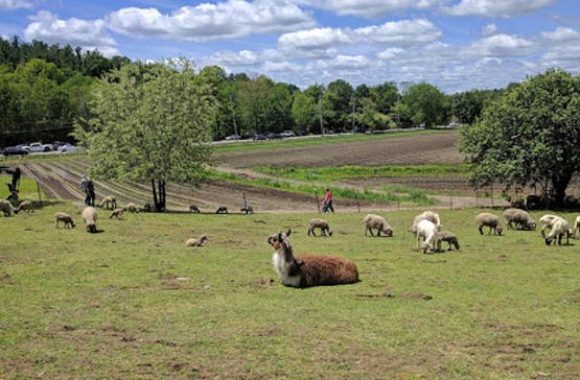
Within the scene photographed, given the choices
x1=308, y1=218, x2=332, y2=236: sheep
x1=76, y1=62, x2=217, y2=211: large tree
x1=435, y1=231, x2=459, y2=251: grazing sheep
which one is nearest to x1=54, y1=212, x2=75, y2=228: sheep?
x1=308, y1=218, x2=332, y2=236: sheep

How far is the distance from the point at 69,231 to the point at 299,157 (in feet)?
266

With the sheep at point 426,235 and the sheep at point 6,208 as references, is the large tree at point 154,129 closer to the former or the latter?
the sheep at point 6,208

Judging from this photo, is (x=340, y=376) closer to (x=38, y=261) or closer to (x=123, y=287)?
(x=123, y=287)

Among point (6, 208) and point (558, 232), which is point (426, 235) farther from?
point (6, 208)

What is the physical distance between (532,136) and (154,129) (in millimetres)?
26899

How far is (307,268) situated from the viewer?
61.2 ft

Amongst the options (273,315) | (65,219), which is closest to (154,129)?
(65,219)

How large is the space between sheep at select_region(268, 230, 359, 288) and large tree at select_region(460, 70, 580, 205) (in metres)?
30.0

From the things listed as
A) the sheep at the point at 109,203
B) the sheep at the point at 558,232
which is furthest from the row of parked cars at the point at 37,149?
the sheep at the point at 558,232

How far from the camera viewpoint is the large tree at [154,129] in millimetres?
45156

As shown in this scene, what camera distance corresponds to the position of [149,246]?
26.2m

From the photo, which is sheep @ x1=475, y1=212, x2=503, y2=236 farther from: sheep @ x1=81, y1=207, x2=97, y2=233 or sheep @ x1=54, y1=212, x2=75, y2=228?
sheep @ x1=54, y1=212, x2=75, y2=228

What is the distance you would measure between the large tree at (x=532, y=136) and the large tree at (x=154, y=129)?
20.5 metres

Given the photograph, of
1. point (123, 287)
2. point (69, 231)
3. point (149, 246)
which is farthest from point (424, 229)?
point (69, 231)
